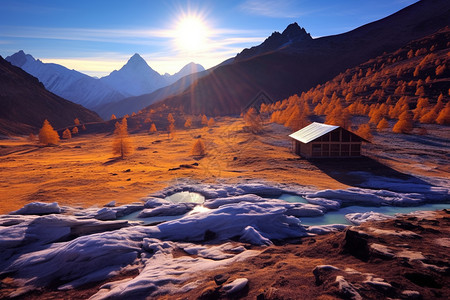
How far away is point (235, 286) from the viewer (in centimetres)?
925

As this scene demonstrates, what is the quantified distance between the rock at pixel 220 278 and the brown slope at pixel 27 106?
407ft

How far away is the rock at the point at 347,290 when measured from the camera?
7689 mm

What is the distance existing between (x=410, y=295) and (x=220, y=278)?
20.7 ft

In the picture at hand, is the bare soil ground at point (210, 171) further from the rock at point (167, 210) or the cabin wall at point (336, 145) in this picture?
the rock at point (167, 210)

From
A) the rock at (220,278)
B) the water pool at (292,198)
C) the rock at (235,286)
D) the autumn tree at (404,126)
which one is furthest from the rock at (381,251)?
the autumn tree at (404,126)

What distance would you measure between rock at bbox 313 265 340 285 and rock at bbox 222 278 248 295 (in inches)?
103

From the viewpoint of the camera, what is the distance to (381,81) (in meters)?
110

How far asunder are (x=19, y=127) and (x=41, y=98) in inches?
1399

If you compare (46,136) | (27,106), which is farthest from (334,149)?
(27,106)

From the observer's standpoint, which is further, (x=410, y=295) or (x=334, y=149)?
(x=334, y=149)

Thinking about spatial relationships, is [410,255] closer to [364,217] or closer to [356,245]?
[356,245]

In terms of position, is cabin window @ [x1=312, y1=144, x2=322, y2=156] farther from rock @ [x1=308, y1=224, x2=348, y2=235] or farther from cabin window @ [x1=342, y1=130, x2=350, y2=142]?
rock @ [x1=308, y1=224, x2=348, y2=235]

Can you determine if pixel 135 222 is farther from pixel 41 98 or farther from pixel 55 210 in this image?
pixel 41 98

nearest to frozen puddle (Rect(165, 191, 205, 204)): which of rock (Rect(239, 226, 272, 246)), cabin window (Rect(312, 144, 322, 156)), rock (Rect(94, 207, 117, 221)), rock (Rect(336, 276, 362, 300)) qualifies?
rock (Rect(94, 207, 117, 221))
